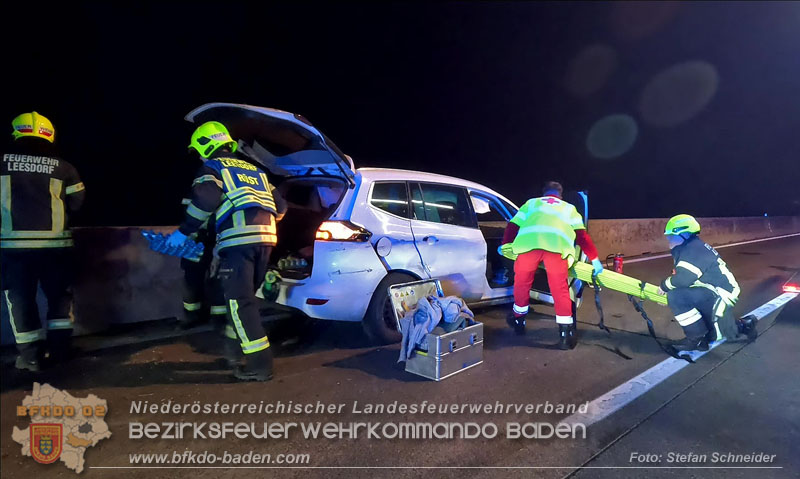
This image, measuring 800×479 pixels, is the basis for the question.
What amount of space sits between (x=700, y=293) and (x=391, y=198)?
3.20m

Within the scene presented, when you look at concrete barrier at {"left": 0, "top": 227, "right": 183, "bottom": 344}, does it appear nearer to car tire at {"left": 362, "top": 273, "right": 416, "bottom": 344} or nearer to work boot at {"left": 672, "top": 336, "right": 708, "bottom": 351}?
car tire at {"left": 362, "top": 273, "right": 416, "bottom": 344}

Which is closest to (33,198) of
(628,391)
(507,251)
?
(507,251)

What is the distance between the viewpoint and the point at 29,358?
3.78 metres

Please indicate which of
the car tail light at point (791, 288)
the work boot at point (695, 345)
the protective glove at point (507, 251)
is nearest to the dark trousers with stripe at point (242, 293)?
the protective glove at point (507, 251)

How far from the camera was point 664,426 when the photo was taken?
10.1 feet

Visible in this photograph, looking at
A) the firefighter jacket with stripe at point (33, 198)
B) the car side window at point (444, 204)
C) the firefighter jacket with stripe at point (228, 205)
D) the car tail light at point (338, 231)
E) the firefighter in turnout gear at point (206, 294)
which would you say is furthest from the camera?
the car side window at point (444, 204)

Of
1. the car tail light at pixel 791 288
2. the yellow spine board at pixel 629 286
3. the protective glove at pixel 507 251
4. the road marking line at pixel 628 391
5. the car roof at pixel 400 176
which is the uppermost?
the car roof at pixel 400 176

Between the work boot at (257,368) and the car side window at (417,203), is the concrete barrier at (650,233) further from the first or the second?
the work boot at (257,368)

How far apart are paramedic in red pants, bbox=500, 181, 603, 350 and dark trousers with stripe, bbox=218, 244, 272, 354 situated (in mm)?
2694

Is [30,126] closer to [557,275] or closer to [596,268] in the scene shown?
[557,275]

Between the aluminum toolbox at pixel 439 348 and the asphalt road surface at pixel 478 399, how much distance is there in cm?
9

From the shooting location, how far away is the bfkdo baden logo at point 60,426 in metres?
2.66

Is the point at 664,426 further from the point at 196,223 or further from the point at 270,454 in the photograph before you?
the point at 196,223

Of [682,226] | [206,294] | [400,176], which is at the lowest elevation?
[206,294]
